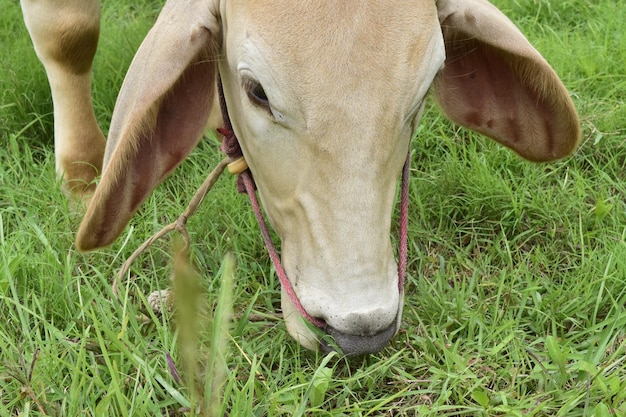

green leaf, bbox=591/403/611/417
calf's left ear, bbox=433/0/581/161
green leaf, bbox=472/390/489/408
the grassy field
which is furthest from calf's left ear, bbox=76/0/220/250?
green leaf, bbox=591/403/611/417

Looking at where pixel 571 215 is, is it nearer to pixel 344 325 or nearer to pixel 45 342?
pixel 344 325

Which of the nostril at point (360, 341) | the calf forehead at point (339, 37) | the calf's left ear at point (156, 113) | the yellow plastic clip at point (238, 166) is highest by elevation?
the calf forehead at point (339, 37)

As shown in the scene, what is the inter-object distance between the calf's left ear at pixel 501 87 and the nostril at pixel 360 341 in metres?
0.79

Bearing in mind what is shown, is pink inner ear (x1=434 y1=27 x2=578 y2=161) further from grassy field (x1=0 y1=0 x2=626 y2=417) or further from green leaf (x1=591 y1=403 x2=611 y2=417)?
green leaf (x1=591 y1=403 x2=611 y2=417)

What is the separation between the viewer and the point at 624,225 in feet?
9.80

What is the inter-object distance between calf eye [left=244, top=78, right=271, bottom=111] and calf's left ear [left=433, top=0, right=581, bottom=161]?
582 millimetres

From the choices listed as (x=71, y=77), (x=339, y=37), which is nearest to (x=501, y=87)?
(x=339, y=37)

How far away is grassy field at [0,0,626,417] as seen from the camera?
7.27ft

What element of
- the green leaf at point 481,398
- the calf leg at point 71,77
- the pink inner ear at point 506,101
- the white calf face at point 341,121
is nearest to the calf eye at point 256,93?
the white calf face at point 341,121

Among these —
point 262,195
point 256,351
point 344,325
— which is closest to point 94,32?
point 262,195

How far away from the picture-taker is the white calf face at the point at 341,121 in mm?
2004

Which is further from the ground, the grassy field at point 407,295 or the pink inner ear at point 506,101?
the pink inner ear at point 506,101

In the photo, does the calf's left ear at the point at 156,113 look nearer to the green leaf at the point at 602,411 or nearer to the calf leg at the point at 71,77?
the calf leg at the point at 71,77

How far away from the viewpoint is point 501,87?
2.81 m
